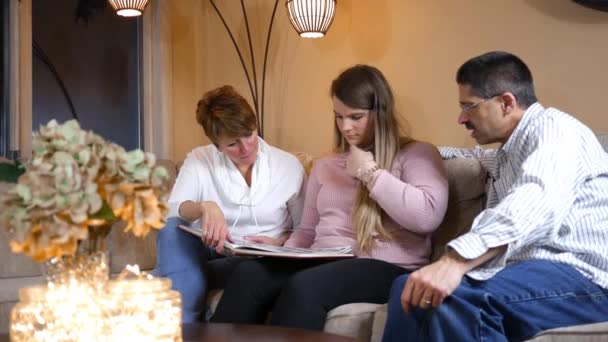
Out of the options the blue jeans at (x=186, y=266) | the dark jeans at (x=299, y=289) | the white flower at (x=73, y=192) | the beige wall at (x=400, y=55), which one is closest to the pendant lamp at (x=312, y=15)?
the beige wall at (x=400, y=55)

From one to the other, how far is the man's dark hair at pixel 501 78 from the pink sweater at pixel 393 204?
1.09 feet

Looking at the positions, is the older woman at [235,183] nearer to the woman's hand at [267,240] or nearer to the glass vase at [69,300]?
the woman's hand at [267,240]

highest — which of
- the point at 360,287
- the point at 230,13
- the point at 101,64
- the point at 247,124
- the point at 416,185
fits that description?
the point at 230,13

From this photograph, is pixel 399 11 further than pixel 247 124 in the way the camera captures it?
Yes

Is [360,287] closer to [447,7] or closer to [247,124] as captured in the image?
[247,124]

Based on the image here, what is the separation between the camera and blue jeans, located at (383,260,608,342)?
1.79 meters

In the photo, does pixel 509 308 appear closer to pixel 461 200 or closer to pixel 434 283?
pixel 434 283

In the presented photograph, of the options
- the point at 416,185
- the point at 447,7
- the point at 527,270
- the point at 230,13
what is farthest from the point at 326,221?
the point at 230,13

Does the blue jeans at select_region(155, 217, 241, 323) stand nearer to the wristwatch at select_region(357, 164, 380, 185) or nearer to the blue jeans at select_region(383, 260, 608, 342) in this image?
the wristwatch at select_region(357, 164, 380, 185)

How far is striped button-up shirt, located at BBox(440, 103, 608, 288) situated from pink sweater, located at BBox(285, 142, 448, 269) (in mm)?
243

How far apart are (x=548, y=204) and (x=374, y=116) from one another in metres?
0.75

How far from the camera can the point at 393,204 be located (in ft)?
7.60

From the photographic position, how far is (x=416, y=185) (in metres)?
2.39

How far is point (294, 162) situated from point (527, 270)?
3.86 ft
